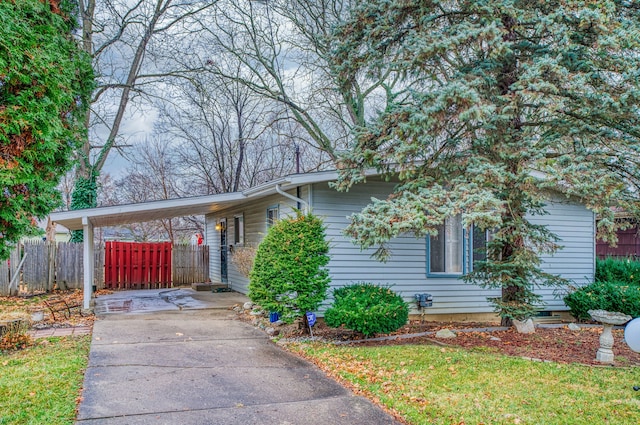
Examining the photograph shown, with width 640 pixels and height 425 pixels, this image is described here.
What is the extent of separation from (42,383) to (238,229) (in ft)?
30.3

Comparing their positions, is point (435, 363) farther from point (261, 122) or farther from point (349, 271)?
point (261, 122)

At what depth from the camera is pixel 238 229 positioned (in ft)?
45.9

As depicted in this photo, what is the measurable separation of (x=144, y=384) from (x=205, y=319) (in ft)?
13.8

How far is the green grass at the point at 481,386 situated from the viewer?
4.21 m

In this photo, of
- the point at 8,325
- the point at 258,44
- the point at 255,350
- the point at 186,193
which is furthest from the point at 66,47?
the point at 186,193

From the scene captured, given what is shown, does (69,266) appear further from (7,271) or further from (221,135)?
(221,135)

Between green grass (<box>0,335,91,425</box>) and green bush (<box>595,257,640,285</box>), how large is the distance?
11.1 metres

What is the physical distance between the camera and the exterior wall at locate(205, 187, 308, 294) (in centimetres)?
1025

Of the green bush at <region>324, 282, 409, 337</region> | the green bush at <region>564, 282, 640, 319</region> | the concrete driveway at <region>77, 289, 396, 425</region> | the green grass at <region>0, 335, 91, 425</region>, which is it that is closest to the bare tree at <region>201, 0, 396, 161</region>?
the green bush at <region>564, 282, 640, 319</region>

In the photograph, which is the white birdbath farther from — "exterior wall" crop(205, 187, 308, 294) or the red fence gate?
the red fence gate

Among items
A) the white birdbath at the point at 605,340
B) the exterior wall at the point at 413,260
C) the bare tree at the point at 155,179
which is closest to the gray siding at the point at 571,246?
the exterior wall at the point at 413,260

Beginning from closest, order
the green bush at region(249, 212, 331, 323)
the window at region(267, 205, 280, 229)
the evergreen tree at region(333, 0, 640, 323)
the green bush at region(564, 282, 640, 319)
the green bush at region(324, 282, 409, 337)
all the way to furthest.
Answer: the evergreen tree at region(333, 0, 640, 323), the green bush at region(324, 282, 409, 337), the green bush at region(249, 212, 331, 323), the green bush at region(564, 282, 640, 319), the window at region(267, 205, 280, 229)

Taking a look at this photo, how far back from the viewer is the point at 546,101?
611 cm

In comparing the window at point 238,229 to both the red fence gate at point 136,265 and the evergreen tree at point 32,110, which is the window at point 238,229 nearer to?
the red fence gate at point 136,265
